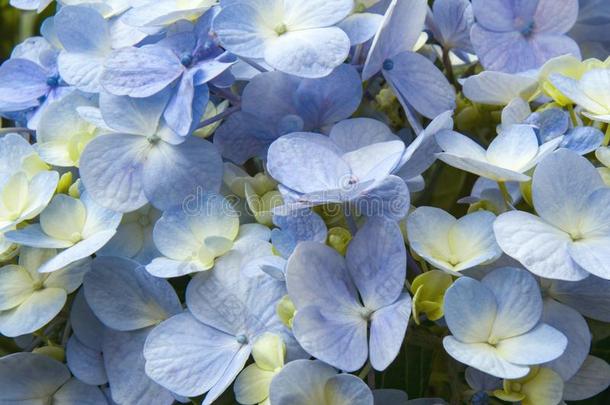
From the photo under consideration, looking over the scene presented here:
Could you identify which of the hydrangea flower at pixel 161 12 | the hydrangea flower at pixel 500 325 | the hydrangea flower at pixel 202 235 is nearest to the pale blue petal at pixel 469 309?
the hydrangea flower at pixel 500 325

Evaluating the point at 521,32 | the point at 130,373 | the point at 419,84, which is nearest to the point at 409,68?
the point at 419,84

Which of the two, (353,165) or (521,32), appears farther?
(521,32)

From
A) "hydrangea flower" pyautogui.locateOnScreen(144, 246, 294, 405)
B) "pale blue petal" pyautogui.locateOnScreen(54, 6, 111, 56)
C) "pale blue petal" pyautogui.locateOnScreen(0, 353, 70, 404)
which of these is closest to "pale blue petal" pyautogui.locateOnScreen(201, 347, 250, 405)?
"hydrangea flower" pyautogui.locateOnScreen(144, 246, 294, 405)

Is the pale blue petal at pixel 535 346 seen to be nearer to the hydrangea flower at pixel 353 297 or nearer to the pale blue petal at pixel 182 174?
the hydrangea flower at pixel 353 297

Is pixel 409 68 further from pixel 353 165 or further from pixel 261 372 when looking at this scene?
pixel 261 372

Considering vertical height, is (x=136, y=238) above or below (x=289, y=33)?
below
